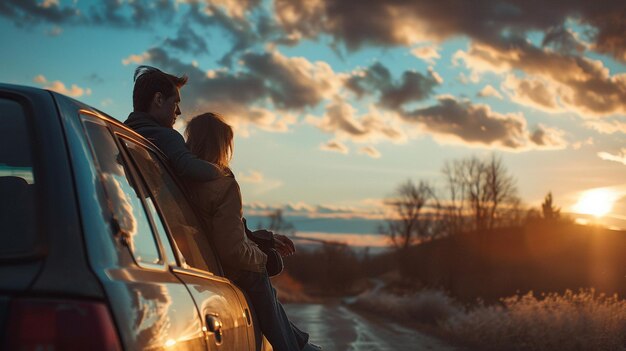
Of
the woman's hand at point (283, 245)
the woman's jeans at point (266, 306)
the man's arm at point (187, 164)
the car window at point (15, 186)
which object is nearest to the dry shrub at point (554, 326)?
the woman's hand at point (283, 245)

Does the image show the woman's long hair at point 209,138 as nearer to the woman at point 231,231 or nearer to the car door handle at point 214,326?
the woman at point 231,231

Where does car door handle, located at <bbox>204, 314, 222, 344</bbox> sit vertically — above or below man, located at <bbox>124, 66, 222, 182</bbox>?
below

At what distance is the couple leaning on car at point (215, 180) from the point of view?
166 inches

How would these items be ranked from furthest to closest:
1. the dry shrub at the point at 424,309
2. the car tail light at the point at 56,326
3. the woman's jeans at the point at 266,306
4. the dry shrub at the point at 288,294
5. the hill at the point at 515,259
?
the dry shrub at the point at 288,294 < the hill at the point at 515,259 < the dry shrub at the point at 424,309 < the woman's jeans at the point at 266,306 < the car tail light at the point at 56,326

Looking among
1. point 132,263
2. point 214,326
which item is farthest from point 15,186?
point 214,326

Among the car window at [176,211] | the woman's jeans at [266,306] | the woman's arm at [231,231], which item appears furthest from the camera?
the woman's jeans at [266,306]

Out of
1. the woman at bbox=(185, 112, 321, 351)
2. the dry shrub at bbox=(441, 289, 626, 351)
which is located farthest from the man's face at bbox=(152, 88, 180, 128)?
the dry shrub at bbox=(441, 289, 626, 351)

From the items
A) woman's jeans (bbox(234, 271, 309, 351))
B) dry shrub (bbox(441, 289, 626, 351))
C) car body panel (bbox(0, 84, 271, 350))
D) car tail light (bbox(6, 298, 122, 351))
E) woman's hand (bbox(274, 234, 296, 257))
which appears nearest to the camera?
car tail light (bbox(6, 298, 122, 351))

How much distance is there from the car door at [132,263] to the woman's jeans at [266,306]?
137 cm

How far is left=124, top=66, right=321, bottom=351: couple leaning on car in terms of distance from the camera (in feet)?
13.8

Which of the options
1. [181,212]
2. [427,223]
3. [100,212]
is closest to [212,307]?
[181,212]

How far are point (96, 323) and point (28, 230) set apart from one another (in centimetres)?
34

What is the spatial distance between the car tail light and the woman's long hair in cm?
263

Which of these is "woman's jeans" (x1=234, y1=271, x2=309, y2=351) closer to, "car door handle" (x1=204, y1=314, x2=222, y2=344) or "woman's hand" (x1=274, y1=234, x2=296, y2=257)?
"woman's hand" (x1=274, y1=234, x2=296, y2=257)
